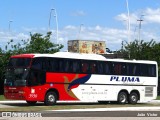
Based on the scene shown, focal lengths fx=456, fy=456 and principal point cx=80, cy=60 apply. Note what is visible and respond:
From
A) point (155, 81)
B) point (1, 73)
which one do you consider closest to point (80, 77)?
point (155, 81)

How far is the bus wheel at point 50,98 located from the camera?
29094 millimetres

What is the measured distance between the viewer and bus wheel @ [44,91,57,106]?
2909cm

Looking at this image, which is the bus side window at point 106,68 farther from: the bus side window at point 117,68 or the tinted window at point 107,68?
the bus side window at point 117,68

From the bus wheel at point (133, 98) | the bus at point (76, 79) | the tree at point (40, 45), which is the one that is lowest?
the bus wheel at point (133, 98)

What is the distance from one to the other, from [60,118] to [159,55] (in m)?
38.9

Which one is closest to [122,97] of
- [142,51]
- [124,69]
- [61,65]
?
[124,69]

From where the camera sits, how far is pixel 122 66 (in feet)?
109

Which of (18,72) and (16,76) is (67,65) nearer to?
(18,72)

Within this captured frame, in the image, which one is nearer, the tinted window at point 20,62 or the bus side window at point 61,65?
the tinted window at point 20,62

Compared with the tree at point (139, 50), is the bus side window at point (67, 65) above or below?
below

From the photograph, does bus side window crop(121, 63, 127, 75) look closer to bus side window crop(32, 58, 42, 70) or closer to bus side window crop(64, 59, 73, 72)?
bus side window crop(64, 59, 73, 72)

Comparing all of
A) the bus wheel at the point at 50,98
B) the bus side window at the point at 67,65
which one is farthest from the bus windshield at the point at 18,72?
the bus side window at the point at 67,65

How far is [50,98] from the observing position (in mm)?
29297

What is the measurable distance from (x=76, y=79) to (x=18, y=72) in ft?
13.4
